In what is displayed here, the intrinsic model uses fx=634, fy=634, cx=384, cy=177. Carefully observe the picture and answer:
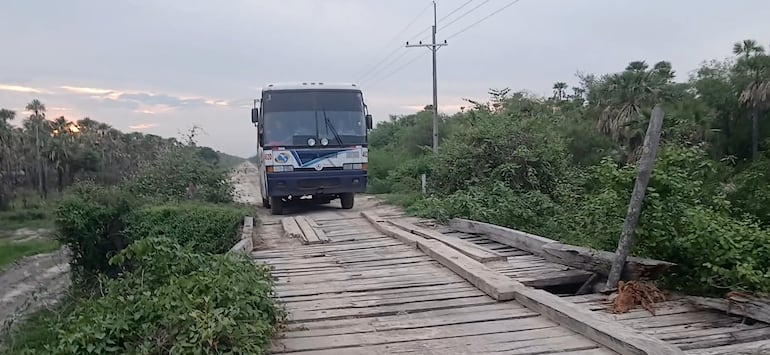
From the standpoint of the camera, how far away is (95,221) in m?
15.4

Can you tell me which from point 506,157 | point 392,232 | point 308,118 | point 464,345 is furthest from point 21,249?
point 464,345

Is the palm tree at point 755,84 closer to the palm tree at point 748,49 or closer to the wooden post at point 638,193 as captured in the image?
the palm tree at point 748,49

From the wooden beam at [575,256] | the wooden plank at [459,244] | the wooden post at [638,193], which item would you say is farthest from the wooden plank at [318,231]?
the wooden post at [638,193]

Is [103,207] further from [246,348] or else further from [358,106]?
[246,348]

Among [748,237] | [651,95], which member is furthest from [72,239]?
[651,95]

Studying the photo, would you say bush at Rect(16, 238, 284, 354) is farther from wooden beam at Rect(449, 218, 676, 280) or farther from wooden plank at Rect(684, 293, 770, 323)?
wooden plank at Rect(684, 293, 770, 323)

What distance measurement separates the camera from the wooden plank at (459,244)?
280 inches

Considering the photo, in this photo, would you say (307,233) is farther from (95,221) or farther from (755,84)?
(755,84)

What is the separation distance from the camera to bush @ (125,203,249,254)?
11.6 metres

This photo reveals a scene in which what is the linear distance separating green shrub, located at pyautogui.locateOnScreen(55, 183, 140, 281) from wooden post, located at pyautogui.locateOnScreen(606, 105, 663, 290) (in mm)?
12219

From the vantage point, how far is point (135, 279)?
17.6ft

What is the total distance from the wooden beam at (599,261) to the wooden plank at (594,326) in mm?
910

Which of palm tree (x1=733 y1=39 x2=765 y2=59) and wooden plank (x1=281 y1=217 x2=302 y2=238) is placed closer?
wooden plank (x1=281 y1=217 x2=302 y2=238)

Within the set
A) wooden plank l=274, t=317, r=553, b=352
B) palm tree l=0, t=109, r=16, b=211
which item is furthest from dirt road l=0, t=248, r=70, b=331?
palm tree l=0, t=109, r=16, b=211
